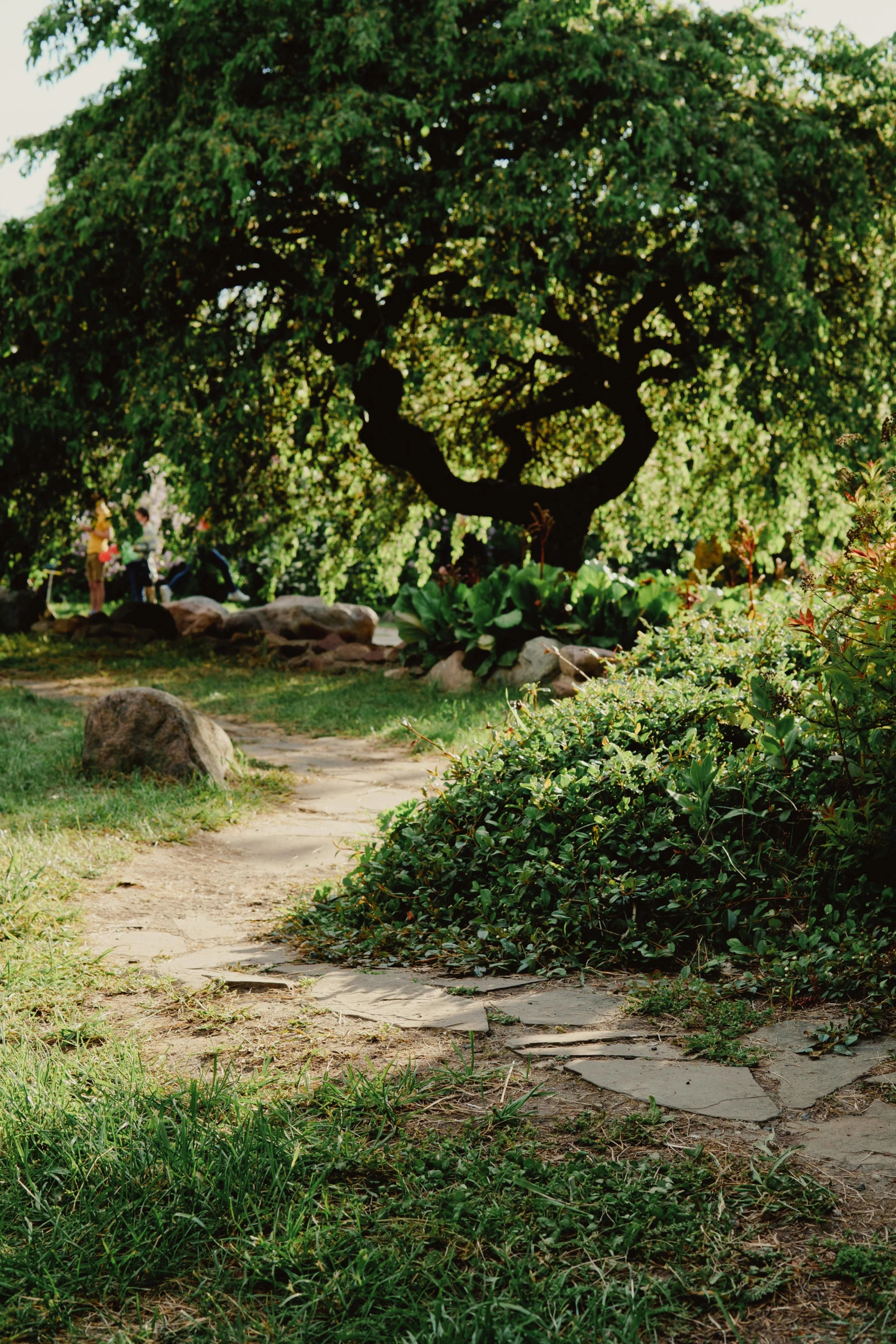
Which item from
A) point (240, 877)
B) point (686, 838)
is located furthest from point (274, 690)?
point (686, 838)

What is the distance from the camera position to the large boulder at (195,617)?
1463 cm

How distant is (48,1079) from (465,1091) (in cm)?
95

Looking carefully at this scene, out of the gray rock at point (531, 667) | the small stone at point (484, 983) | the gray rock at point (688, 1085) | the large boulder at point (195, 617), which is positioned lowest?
the small stone at point (484, 983)

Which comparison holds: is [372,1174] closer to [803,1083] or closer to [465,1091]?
[465,1091]

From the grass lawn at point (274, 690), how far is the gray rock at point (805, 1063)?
3.61 metres

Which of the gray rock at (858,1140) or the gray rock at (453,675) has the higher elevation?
the gray rock at (453,675)

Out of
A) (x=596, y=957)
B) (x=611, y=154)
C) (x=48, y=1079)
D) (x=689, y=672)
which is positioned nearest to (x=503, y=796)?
(x=596, y=957)

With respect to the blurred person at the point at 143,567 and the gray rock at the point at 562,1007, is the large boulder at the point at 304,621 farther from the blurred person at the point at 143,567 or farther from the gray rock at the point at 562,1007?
the gray rock at the point at 562,1007

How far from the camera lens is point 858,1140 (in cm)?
233

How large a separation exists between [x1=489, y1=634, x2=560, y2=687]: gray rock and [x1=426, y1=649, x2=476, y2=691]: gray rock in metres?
0.21

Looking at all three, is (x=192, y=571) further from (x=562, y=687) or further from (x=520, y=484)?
(x=562, y=687)

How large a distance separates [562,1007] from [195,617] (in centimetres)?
1246

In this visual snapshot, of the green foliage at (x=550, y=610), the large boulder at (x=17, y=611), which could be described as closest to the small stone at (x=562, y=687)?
the green foliage at (x=550, y=610)

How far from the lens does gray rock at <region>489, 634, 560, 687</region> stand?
29.6 feet
